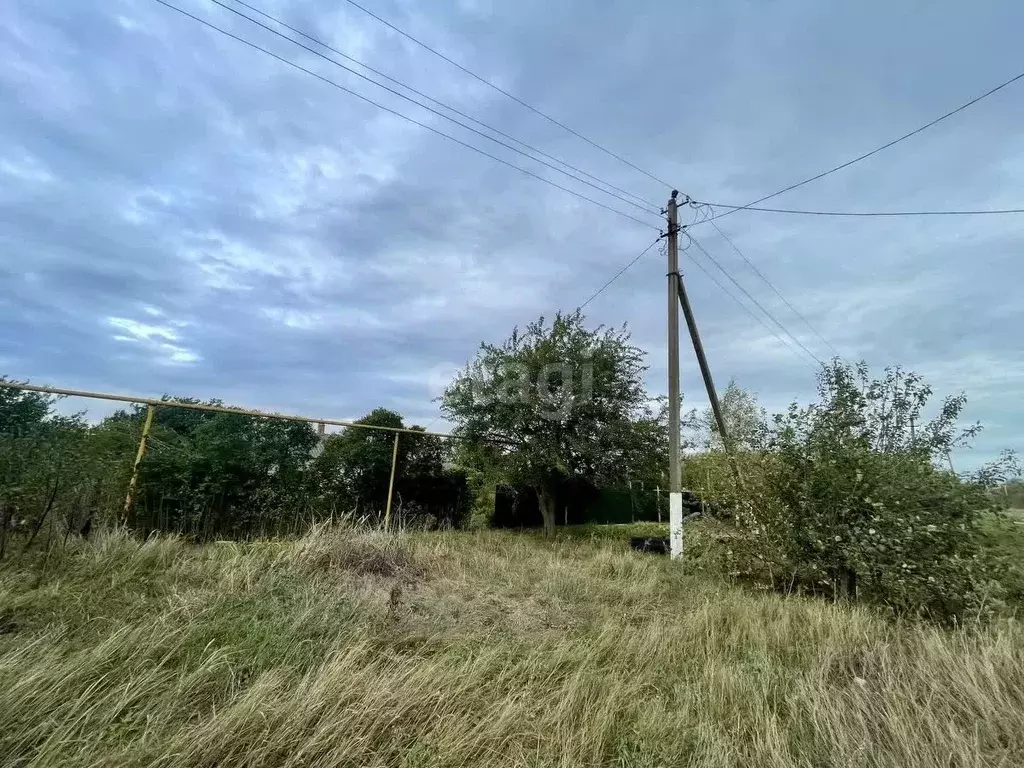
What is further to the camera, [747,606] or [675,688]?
Answer: [747,606]

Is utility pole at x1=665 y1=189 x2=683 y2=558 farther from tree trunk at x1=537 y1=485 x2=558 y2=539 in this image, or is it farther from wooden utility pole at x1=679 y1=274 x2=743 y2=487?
tree trunk at x1=537 y1=485 x2=558 y2=539

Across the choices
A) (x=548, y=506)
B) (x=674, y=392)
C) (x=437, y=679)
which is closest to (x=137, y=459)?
(x=437, y=679)

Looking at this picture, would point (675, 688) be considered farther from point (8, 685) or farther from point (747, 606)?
point (8, 685)

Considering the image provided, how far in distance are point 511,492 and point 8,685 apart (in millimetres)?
9326

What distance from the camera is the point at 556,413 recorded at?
10.1m

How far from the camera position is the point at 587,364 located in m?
10.3

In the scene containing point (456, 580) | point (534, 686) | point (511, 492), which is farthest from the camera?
point (511, 492)

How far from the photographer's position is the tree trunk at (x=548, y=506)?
10.6m

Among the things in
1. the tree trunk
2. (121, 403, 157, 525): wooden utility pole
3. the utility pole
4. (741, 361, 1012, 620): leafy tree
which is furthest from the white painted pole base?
(121, 403, 157, 525): wooden utility pole

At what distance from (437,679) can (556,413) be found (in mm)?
7586

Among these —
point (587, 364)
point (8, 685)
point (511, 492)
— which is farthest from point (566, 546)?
point (8, 685)

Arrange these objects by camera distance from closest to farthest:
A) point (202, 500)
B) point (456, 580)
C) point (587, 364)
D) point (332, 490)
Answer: point (456, 580)
point (202, 500)
point (332, 490)
point (587, 364)

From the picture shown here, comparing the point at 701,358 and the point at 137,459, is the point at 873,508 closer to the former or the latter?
the point at 701,358

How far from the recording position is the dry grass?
80.1 inches
